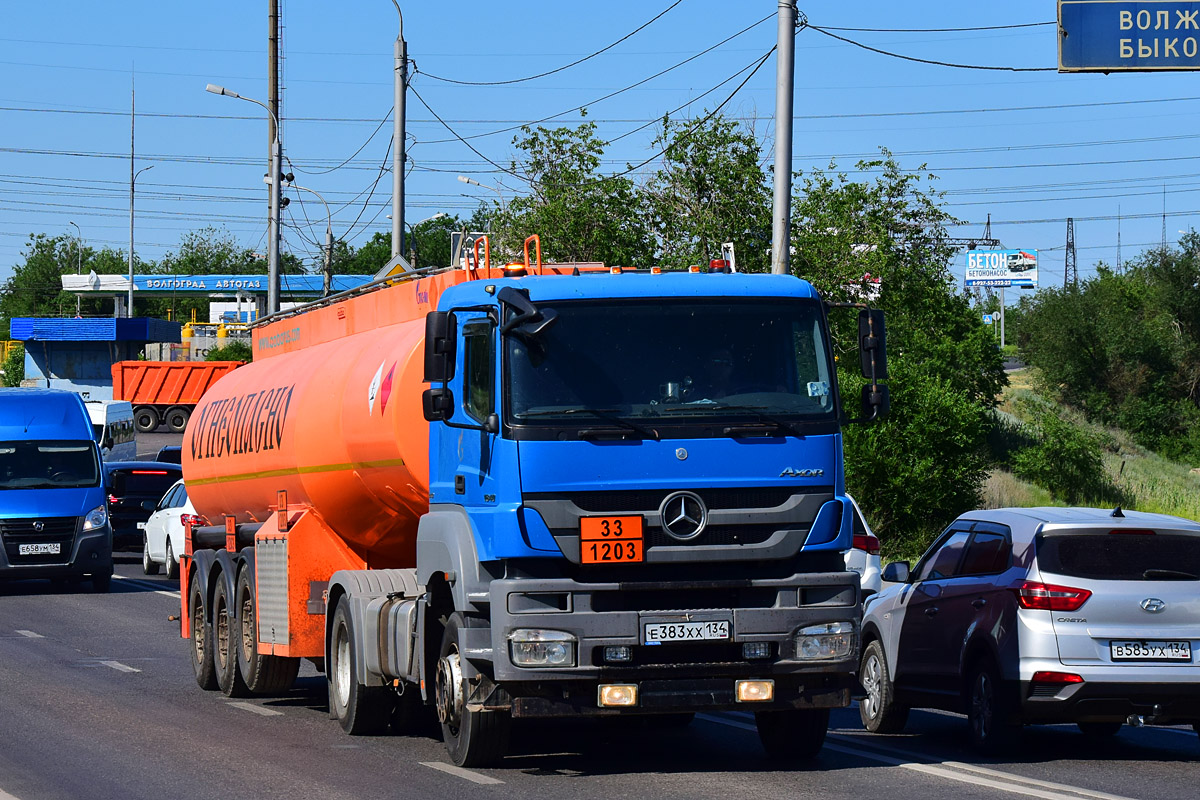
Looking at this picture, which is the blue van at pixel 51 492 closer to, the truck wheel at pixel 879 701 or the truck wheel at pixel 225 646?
the truck wheel at pixel 225 646

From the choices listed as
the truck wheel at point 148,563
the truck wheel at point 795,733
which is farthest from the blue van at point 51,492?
the truck wheel at point 795,733

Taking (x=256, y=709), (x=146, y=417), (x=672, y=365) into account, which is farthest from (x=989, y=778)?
(x=146, y=417)

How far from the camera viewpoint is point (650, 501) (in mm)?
9445

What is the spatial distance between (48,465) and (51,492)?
2.22 feet

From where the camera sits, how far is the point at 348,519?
42.2ft

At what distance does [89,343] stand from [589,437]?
8853cm

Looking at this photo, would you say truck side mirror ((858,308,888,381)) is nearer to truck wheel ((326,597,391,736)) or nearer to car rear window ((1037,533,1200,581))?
car rear window ((1037,533,1200,581))

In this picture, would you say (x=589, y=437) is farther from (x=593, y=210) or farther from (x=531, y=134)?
(x=531, y=134)

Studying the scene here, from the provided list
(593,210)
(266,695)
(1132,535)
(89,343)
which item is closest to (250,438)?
(266,695)

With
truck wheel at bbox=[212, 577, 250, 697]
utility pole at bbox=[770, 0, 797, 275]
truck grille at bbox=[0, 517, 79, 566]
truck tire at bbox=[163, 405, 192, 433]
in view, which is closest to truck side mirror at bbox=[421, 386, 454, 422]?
truck wheel at bbox=[212, 577, 250, 697]

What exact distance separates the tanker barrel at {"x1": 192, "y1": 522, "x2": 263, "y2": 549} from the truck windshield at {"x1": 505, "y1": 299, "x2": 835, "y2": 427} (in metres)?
5.47

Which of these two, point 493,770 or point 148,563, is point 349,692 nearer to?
point 493,770

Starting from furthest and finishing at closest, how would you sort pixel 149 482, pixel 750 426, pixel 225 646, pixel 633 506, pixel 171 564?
pixel 149 482
pixel 171 564
pixel 225 646
pixel 750 426
pixel 633 506

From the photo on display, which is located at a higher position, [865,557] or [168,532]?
[865,557]
